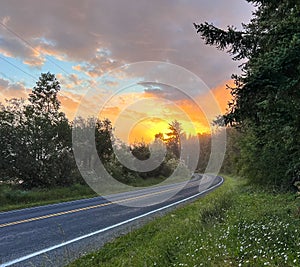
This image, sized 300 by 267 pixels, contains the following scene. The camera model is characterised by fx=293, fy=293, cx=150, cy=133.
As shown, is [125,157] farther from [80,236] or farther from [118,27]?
[80,236]

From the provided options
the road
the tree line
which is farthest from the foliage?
the road

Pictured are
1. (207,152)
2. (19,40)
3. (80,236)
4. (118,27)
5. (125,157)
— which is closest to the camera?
(80,236)

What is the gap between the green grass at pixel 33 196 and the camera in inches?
630

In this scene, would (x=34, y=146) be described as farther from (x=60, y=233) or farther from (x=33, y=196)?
(x=60, y=233)

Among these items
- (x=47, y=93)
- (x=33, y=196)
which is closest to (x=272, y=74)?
(x=33, y=196)

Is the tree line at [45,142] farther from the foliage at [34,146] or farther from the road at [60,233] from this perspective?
the road at [60,233]

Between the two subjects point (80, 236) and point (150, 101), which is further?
point (150, 101)

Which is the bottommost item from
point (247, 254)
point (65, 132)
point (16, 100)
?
point (247, 254)

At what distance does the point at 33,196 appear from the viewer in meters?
17.7

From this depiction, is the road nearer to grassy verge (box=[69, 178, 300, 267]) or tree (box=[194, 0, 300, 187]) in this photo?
grassy verge (box=[69, 178, 300, 267])

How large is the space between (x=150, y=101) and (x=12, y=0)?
10.1 m

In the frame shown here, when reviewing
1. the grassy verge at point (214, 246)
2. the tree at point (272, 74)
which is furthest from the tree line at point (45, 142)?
the tree at point (272, 74)

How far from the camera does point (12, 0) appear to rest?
661 inches

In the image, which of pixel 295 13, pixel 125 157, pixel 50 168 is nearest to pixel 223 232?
pixel 295 13
